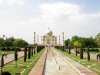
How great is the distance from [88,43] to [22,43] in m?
21.5

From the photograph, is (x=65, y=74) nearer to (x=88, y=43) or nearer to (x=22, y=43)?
(x=88, y=43)

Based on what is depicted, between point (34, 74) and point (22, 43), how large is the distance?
4833 cm

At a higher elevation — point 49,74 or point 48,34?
point 48,34

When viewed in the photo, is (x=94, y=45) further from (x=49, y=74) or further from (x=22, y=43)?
(x=49, y=74)

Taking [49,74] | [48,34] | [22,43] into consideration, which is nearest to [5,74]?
[49,74]

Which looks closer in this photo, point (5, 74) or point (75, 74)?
A: point (5, 74)

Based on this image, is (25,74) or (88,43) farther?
(88,43)

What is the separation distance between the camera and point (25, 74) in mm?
8156

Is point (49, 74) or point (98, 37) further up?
point (98, 37)

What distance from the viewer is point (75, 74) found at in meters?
8.49

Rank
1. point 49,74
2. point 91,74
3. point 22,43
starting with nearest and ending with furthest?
point 91,74 → point 49,74 → point 22,43

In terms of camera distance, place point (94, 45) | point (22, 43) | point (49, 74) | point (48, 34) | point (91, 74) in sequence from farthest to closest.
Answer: point (48, 34) < point (22, 43) < point (94, 45) < point (49, 74) < point (91, 74)

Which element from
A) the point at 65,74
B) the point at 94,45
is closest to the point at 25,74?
the point at 65,74

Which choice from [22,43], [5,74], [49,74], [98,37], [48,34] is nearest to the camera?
[5,74]
